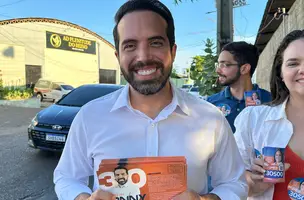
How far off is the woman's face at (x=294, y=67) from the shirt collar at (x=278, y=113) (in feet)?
0.31

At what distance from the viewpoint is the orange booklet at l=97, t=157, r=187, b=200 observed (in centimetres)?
106

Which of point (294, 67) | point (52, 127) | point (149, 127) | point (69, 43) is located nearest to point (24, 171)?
point (52, 127)

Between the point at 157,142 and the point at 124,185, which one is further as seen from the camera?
the point at 157,142

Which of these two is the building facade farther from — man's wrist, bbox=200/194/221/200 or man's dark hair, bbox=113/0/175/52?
man's wrist, bbox=200/194/221/200

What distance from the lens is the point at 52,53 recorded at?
26.5 metres

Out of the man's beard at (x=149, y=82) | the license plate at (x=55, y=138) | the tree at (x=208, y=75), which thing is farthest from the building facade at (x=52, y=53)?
the man's beard at (x=149, y=82)

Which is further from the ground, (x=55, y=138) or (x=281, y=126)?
(x=281, y=126)

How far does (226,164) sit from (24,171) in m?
4.51

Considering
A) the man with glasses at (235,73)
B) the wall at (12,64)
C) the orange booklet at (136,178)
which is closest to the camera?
the orange booklet at (136,178)

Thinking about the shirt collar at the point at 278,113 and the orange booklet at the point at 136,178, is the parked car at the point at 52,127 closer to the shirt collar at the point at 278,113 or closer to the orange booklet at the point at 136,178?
the shirt collar at the point at 278,113

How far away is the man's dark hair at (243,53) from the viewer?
2805 millimetres

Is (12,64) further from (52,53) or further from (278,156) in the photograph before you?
(278,156)

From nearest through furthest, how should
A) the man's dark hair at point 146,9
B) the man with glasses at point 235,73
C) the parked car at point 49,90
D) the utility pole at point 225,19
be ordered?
the man's dark hair at point 146,9 < the man with glasses at point 235,73 < the utility pole at point 225,19 < the parked car at point 49,90

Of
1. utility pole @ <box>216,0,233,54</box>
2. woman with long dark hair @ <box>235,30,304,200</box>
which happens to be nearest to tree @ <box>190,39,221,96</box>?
utility pole @ <box>216,0,233,54</box>
